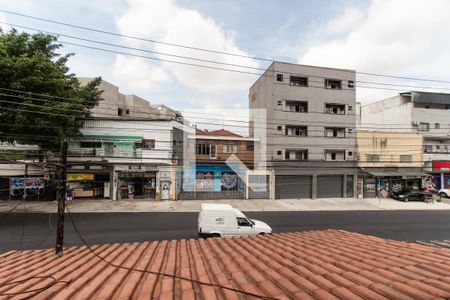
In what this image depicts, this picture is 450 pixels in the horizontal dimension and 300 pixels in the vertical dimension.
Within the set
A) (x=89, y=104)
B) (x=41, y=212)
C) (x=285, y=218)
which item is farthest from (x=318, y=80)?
(x=41, y=212)

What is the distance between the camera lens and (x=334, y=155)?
94.6 ft

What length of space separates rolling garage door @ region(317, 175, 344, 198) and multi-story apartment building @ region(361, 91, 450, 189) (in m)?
8.89

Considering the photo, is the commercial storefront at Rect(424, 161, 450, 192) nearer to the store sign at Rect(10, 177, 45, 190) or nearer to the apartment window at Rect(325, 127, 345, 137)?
the apartment window at Rect(325, 127, 345, 137)

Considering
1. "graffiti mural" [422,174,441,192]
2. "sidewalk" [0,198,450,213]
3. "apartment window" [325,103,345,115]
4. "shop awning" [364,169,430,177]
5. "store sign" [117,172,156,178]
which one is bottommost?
"sidewalk" [0,198,450,213]

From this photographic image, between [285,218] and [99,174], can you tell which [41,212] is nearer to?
[99,174]

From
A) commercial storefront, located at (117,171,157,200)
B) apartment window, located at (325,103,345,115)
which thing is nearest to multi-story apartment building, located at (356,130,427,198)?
apartment window, located at (325,103,345,115)

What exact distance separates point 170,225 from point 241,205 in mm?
9212

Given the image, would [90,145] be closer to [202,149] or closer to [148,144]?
[148,144]

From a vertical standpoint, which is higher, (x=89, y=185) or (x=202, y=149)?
(x=202, y=149)

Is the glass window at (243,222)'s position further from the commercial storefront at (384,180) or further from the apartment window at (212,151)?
the commercial storefront at (384,180)

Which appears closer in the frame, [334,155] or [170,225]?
[170,225]

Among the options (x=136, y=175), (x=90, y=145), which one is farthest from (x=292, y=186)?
(x=90, y=145)

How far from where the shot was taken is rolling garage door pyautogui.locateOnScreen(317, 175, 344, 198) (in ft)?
92.2

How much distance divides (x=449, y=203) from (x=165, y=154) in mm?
32277
